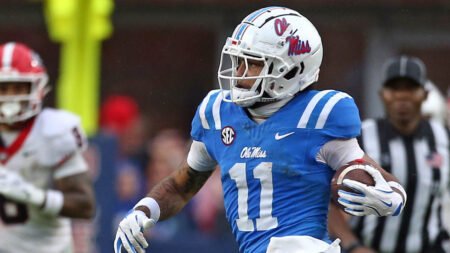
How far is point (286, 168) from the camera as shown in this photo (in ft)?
12.5

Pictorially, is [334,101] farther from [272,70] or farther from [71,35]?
[71,35]

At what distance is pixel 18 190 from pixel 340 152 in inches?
77.6

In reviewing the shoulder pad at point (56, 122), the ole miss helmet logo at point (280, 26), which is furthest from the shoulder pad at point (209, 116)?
the shoulder pad at point (56, 122)

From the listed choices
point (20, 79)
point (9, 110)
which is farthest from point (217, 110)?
point (20, 79)

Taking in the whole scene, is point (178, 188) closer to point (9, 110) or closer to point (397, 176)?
point (9, 110)

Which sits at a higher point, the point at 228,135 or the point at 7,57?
the point at 228,135

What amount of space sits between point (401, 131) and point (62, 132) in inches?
69.4

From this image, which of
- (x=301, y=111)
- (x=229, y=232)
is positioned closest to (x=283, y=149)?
(x=301, y=111)

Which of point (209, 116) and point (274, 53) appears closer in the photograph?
point (274, 53)

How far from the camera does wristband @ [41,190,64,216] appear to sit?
5164 millimetres

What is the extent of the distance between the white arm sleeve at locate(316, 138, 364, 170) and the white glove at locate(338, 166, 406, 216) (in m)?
0.18

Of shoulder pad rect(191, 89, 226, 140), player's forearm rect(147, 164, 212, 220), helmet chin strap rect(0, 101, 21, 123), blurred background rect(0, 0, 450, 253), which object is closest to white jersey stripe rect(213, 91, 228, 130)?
shoulder pad rect(191, 89, 226, 140)

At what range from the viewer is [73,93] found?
799 cm

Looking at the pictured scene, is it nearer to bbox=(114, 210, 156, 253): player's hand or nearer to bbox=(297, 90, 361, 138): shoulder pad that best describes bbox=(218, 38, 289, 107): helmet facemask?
bbox=(297, 90, 361, 138): shoulder pad
